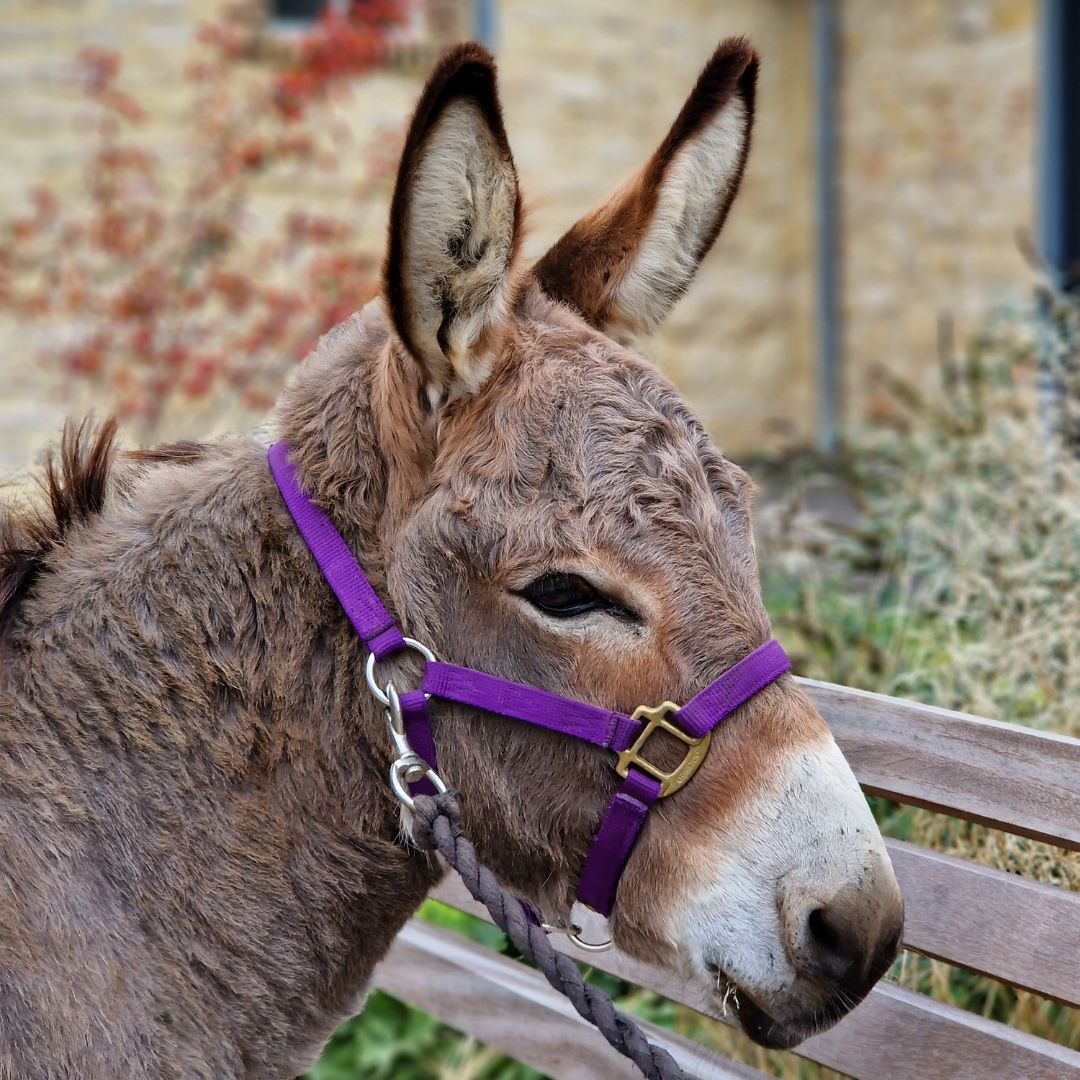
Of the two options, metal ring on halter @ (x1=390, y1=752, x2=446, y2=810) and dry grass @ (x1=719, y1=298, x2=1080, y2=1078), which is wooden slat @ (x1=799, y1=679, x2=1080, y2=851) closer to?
dry grass @ (x1=719, y1=298, x2=1080, y2=1078)

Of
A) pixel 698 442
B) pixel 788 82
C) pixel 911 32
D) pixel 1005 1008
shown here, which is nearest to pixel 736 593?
pixel 698 442

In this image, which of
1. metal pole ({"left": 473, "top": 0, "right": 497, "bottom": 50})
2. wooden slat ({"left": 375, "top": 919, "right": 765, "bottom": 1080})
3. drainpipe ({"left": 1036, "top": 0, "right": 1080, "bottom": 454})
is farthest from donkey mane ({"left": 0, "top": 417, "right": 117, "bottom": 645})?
metal pole ({"left": 473, "top": 0, "right": 497, "bottom": 50})

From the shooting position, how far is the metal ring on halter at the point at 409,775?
1.86 metres

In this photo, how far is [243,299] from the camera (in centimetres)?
704

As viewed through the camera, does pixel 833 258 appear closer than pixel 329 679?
No

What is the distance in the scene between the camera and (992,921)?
2061 millimetres


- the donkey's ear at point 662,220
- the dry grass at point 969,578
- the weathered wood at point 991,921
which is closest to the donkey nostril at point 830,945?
the weathered wood at point 991,921

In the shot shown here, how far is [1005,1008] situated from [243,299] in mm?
5734

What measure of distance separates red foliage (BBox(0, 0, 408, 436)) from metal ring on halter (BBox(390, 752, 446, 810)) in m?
5.25

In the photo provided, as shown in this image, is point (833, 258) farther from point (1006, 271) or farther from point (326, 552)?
point (326, 552)

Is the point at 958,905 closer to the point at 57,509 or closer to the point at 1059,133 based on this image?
the point at 57,509

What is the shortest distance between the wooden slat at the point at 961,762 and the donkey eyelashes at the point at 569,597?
694 mm

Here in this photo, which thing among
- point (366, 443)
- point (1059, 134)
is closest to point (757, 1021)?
point (366, 443)

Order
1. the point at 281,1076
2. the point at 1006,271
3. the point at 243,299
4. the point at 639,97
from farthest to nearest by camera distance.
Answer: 1. the point at 639,97
2. the point at 1006,271
3. the point at 243,299
4. the point at 281,1076
